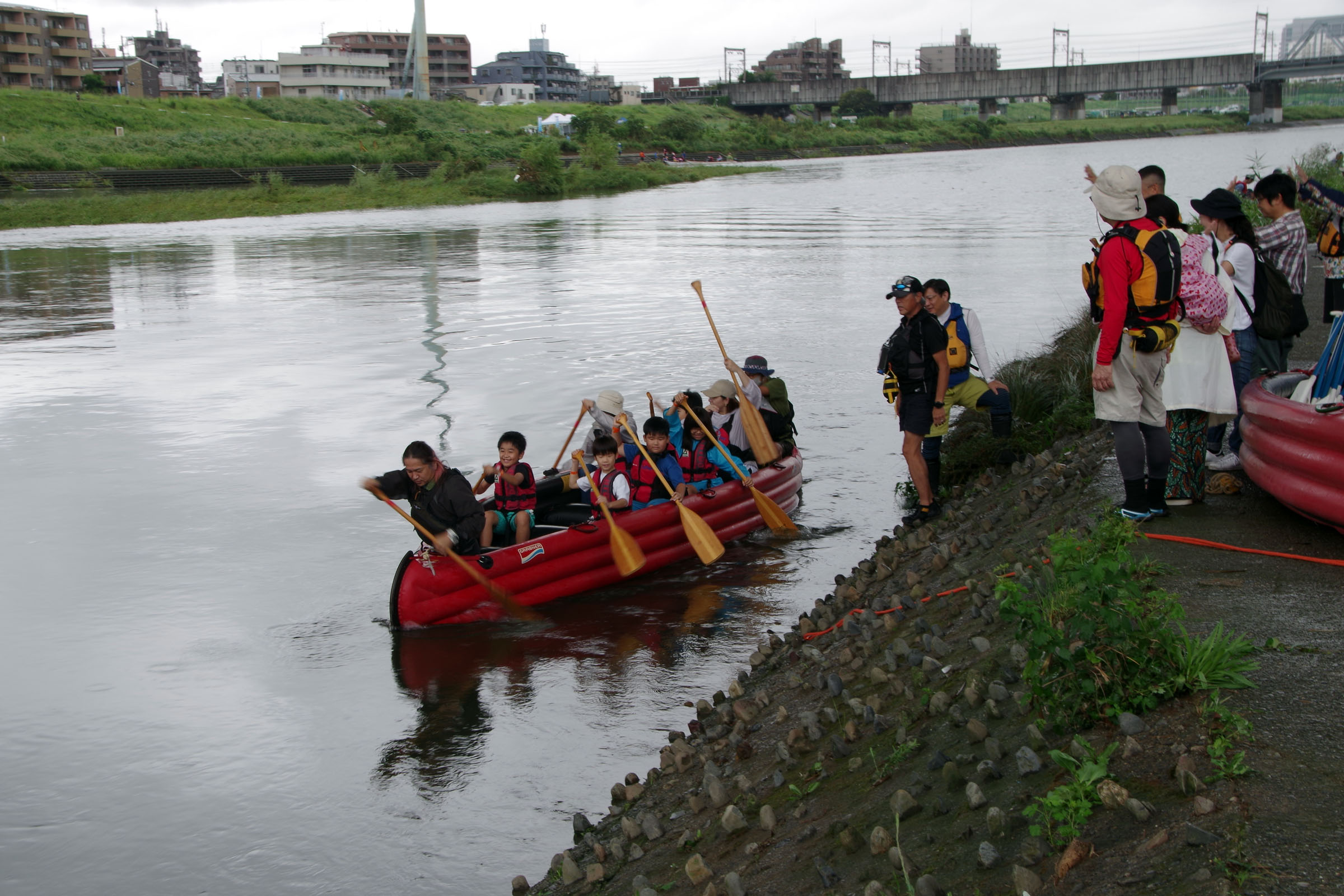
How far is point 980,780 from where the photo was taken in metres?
3.85

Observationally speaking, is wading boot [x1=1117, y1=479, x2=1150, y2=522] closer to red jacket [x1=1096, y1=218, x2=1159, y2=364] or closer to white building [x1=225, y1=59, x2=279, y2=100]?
red jacket [x1=1096, y1=218, x2=1159, y2=364]

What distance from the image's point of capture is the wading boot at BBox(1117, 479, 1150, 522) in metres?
6.00

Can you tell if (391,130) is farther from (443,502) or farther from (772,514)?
(443,502)

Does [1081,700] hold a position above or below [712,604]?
above

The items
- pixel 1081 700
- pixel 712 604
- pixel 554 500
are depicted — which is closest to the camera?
pixel 1081 700

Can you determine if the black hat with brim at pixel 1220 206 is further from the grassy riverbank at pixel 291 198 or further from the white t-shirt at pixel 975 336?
the grassy riverbank at pixel 291 198

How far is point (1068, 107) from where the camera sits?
110 m

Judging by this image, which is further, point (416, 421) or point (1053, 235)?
point (1053, 235)

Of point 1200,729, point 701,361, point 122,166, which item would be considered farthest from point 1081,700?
point 122,166

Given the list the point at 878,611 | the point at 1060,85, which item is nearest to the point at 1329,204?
the point at 878,611

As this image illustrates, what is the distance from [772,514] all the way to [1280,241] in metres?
4.56

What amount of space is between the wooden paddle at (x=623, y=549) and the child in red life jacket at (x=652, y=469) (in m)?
0.46

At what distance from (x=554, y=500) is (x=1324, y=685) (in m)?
6.90

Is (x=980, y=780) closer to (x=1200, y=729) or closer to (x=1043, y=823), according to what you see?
(x=1043, y=823)
